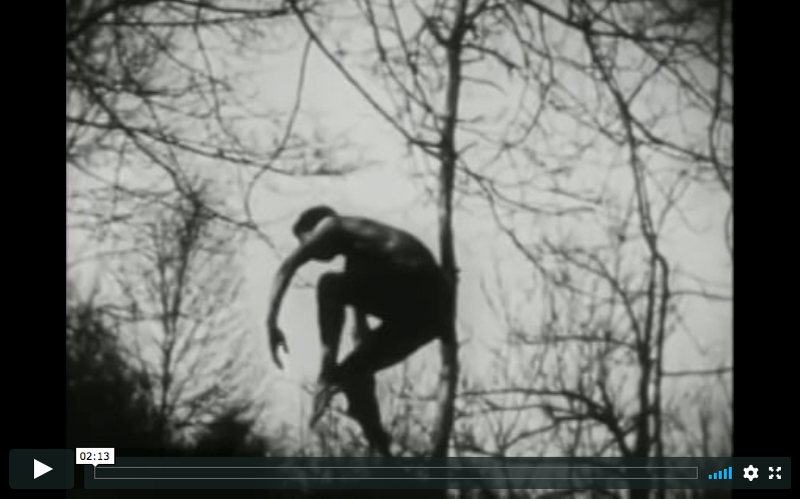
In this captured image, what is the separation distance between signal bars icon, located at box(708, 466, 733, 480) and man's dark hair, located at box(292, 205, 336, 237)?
2.35ft

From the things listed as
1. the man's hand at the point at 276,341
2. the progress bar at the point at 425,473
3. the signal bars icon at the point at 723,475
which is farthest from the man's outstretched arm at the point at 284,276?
the signal bars icon at the point at 723,475

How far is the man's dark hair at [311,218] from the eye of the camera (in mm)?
1781

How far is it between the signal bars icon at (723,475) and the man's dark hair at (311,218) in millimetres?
717

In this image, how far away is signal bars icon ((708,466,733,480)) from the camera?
1736 millimetres

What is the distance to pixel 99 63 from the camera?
181cm
